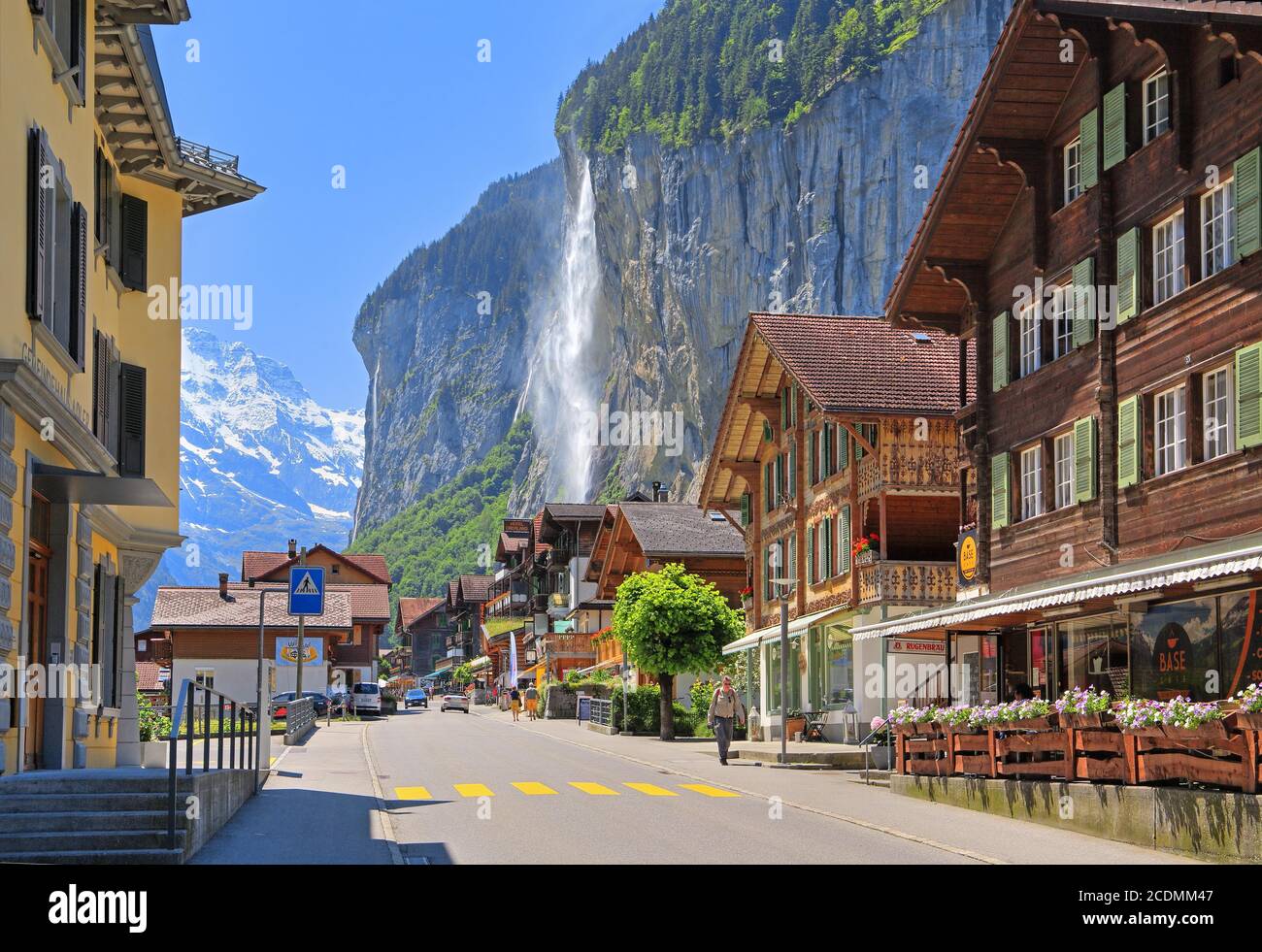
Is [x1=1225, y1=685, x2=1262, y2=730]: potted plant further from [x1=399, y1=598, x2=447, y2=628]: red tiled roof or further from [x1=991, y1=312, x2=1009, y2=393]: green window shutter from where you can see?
[x1=399, y1=598, x2=447, y2=628]: red tiled roof

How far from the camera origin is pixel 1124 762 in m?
16.4

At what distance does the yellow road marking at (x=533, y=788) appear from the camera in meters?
21.9

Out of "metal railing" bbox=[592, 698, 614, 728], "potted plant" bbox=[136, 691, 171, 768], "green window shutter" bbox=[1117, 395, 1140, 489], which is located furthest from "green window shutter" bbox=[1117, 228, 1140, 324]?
"metal railing" bbox=[592, 698, 614, 728]

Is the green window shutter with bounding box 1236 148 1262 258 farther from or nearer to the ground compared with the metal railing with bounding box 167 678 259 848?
farther from the ground

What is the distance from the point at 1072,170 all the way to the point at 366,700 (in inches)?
1892

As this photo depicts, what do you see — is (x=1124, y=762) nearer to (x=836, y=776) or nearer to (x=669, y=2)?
(x=836, y=776)

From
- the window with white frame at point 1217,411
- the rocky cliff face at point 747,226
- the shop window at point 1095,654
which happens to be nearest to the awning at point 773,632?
the shop window at point 1095,654

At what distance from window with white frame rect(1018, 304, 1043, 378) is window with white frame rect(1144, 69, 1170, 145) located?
419 centimetres

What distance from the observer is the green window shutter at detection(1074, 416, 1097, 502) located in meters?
22.9

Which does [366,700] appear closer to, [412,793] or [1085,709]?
[412,793]

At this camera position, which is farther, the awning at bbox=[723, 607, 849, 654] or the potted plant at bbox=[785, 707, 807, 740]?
the potted plant at bbox=[785, 707, 807, 740]

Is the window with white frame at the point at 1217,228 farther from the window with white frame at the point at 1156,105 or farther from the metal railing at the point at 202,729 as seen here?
the metal railing at the point at 202,729

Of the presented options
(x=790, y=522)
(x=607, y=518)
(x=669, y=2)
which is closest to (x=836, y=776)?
(x=790, y=522)
